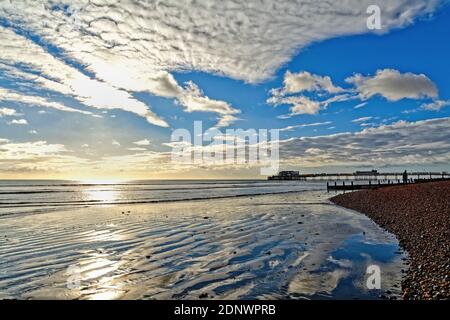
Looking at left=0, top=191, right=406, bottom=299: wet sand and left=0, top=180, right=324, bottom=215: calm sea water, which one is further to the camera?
left=0, top=180, right=324, bottom=215: calm sea water

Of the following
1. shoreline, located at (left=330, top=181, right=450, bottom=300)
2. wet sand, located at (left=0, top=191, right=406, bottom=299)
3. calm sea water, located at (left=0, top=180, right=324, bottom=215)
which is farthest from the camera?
calm sea water, located at (left=0, top=180, right=324, bottom=215)

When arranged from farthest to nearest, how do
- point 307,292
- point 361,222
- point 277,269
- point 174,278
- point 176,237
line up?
point 361,222 → point 176,237 → point 277,269 → point 174,278 → point 307,292

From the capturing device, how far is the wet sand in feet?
28.9

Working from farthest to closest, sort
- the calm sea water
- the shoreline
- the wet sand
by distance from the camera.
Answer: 1. the calm sea water
2. the wet sand
3. the shoreline

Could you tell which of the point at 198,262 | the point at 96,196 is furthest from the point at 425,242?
the point at 96,196

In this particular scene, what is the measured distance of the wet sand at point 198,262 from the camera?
8.80 metres

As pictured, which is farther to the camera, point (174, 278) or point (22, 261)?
point (22, 261)

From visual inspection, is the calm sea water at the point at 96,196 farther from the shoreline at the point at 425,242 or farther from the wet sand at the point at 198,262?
the shoreline at the point at 425,242

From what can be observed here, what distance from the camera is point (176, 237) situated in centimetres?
1728

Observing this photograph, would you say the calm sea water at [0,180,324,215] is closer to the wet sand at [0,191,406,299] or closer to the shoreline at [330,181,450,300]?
the wet sand at [0,191,406,299]

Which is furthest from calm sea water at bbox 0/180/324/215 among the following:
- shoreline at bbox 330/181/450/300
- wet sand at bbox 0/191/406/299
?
shoreline at bbox 330/181/450/300
